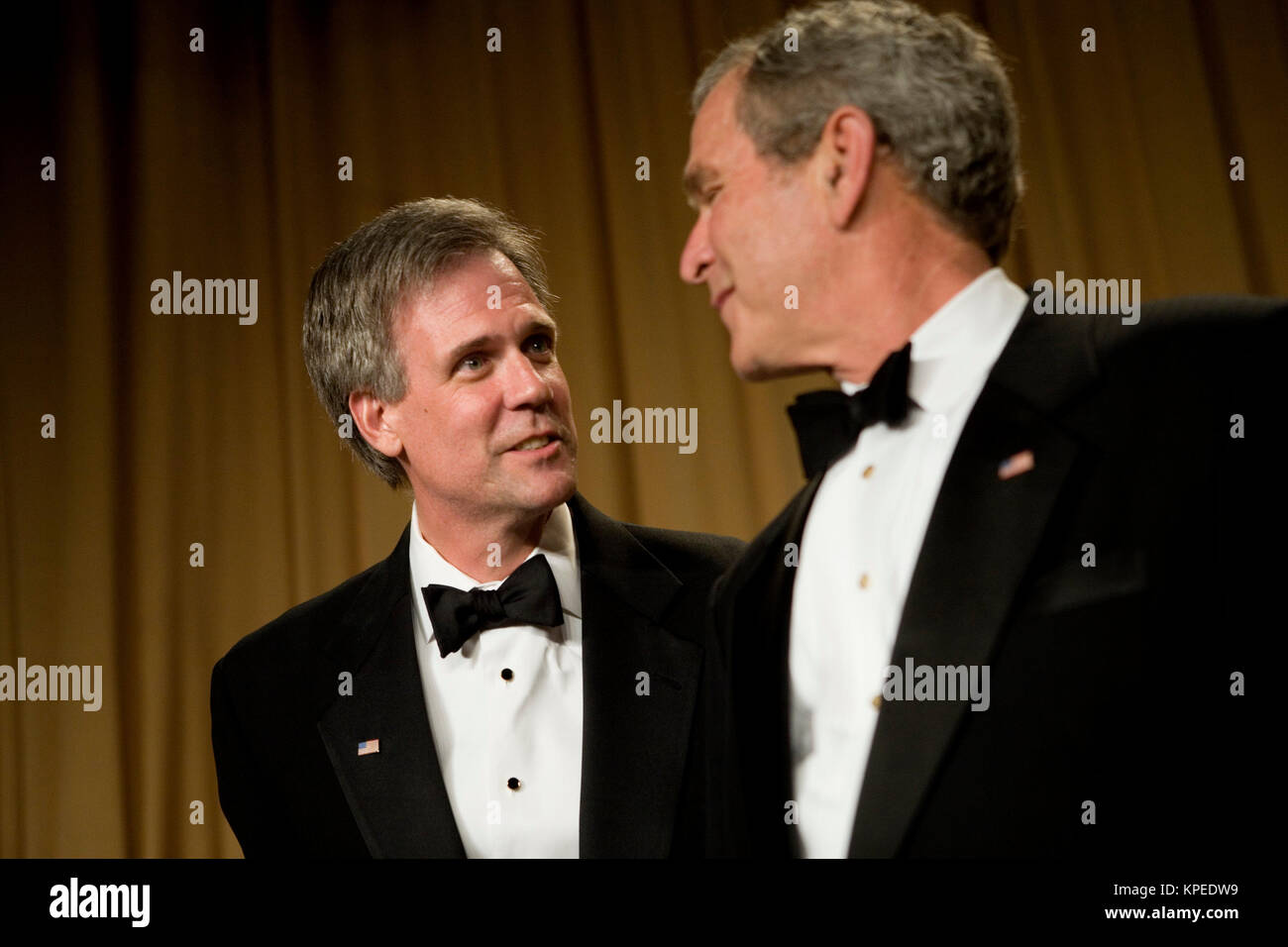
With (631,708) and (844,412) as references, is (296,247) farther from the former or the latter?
(844,412)

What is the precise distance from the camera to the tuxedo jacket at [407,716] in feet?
6.43

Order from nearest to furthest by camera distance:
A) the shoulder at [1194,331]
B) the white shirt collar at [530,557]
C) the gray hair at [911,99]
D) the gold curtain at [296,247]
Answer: the shoulder at [1194,331] < the gray hair at [911,99] < the white shirt collar at [530,557] < the gold curtain at [296,247]

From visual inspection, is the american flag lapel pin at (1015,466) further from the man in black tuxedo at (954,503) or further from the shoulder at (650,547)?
the shoulder at (650,547)

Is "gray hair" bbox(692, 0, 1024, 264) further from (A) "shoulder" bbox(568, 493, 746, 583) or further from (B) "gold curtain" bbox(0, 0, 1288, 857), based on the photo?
(B) "gold curtain" bbox(0, 0, 1288, 857)

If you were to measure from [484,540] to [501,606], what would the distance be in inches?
6.2

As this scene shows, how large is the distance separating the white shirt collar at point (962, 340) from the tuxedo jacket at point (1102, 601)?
31 mm

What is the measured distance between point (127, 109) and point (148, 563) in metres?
1.04

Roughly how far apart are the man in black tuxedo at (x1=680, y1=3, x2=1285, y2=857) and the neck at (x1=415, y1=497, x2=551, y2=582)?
56cm

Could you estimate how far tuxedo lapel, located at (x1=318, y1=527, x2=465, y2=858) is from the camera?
198 centimetres

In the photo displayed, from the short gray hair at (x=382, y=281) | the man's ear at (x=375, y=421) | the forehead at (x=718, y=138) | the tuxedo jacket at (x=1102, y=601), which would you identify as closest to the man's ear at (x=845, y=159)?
the forehead at (x=718, y=138)

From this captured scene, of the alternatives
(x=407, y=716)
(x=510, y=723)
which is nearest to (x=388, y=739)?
(x=407, y=716)
